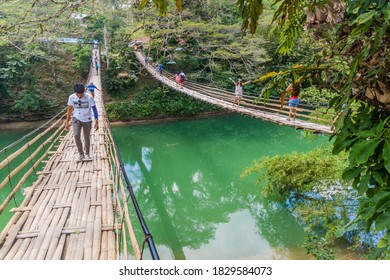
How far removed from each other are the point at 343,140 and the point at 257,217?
13.9 feet

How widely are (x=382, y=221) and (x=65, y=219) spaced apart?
1.47 meters

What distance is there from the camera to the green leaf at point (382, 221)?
0.72 meters

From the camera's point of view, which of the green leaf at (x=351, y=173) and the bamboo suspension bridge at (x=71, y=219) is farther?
the bamboo suspension bridge at (x=71, y=219)

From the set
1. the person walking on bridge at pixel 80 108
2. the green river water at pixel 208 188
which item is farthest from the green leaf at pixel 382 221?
the green river water at pixel 208 188

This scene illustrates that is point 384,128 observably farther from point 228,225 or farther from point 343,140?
point 228,225

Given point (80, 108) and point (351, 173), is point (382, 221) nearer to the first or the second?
point (351, 173)

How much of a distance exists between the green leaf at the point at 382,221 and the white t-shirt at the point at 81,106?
7.52 feet

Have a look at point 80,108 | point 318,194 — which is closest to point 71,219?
point 80,108

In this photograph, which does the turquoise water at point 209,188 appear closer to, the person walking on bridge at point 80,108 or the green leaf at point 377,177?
the person walking on bridge at point 80,108

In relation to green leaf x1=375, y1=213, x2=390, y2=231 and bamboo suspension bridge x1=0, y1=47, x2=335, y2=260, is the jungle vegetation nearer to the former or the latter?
green leaf x1=375, y1=213, x2=390, y2=231

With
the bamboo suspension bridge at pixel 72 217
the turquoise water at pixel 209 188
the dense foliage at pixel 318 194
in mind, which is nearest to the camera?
the bamboo suspension bridge at pixel 72 217

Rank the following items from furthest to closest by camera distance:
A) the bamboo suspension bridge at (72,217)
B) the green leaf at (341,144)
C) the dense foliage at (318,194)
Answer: the dense foliage at (318,194) → the bamboo suspension bridge at (72,217) → the green leaf at (341,144)

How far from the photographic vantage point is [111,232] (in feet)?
5.11
